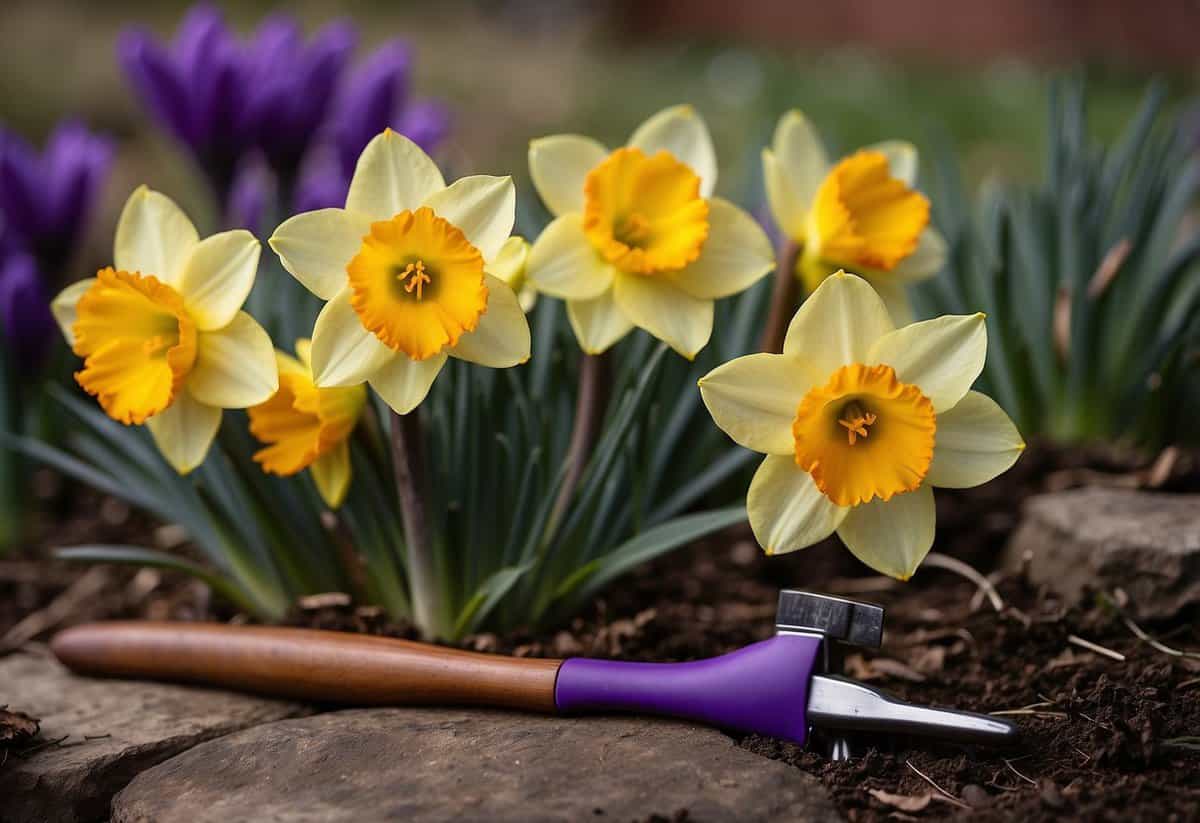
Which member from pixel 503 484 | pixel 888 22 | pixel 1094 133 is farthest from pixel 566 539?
pixel 888 22

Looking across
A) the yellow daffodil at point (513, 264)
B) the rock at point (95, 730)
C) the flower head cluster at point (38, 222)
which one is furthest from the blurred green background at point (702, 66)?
the yellow daffodil at point (513, 264)

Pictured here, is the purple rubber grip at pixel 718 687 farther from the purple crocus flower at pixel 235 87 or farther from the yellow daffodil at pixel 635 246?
the purple crocus flower at pixel 235 87

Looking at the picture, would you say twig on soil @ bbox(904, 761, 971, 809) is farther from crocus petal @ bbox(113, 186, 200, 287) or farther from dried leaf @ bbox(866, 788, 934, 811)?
crocus petal @ bbox(113, 186, 200, 287)

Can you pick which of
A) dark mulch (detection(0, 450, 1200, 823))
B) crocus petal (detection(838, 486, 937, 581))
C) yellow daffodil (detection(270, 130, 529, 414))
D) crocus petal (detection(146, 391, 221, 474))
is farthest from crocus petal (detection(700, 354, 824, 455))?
crocus petal (detection(146, 391, 221, 474))

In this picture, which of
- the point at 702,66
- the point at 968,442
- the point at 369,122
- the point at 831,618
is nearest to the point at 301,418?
the point at 831,618

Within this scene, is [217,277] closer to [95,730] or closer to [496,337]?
[496,337]
